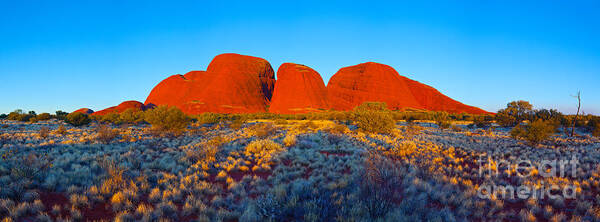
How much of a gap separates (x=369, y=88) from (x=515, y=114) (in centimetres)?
4998

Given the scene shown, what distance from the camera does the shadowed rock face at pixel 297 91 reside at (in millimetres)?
70750

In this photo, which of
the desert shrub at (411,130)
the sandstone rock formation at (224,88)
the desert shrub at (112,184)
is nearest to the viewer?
the desert shrub at (112,184)

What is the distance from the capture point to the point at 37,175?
5531mm

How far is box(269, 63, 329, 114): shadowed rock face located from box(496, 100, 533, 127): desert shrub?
47.2 m

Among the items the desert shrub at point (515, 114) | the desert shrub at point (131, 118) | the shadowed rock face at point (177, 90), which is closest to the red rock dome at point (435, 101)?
the desert shrub at point (515, 114)

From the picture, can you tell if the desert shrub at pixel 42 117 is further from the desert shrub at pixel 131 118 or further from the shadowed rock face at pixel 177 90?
the shadowed rock face at pixel 177 90

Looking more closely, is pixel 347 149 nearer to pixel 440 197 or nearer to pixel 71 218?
pixel 440 197

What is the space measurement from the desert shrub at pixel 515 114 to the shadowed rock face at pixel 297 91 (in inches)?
1859

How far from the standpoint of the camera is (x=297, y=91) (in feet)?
241

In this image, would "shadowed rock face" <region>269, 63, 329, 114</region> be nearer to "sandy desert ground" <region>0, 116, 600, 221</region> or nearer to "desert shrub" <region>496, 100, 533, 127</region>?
"desert shrub" <region>496, 100, 533, 127</region>

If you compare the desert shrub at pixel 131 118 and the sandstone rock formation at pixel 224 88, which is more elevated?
the sandstone rock formation at pixel 224 88

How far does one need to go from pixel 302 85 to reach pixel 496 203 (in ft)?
232

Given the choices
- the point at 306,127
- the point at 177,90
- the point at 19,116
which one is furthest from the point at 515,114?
the point at 177,90

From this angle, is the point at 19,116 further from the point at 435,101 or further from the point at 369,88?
the point at 435,101
